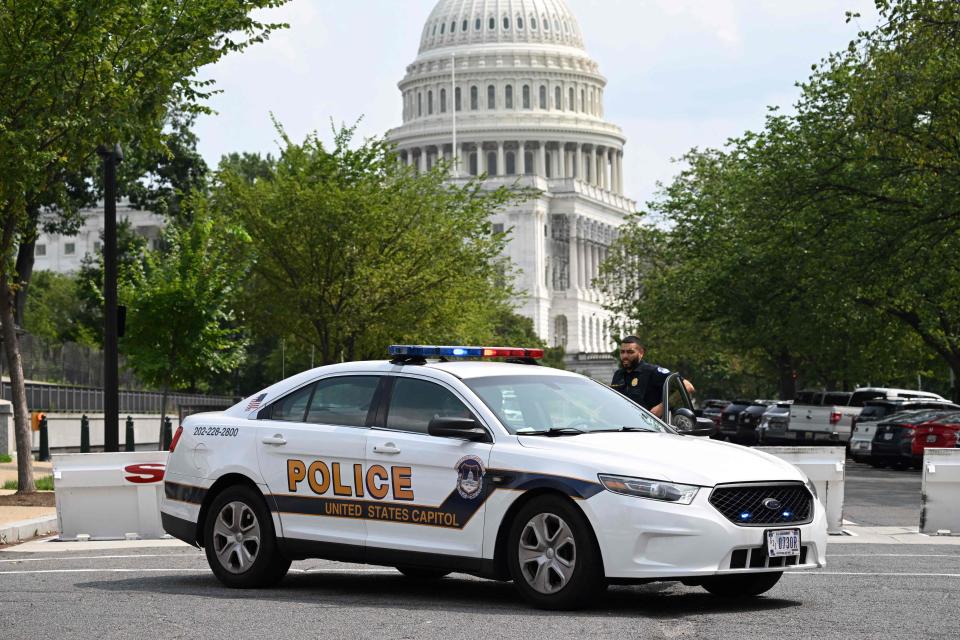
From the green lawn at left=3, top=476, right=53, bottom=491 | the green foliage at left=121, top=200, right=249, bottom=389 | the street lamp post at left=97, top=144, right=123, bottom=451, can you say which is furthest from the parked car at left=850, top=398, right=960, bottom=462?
the street lamp post at left=97, top=144, right=123, bottom=451

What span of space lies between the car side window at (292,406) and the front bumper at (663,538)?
8.92 ft

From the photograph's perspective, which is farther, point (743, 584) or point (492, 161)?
point (492, 161)

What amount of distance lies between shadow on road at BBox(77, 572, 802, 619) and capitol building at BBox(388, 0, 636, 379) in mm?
162286

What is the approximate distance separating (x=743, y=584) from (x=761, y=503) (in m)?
0.81

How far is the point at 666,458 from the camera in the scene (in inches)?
405

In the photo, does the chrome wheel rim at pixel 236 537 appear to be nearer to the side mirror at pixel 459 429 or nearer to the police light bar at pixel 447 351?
the police light bar at pixel 447 351

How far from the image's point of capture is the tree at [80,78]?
21703 millimetres

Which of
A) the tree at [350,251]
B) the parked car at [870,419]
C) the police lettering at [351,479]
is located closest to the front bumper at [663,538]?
the police lettering at [351,479]

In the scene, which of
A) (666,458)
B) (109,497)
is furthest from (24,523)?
(666,458)

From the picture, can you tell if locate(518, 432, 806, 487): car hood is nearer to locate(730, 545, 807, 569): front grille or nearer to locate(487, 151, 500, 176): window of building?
locate(730, 545, 807, 569): front grille

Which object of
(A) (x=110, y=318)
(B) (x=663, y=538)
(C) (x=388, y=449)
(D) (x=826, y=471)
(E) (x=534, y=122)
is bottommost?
(B) (x=663, y=538)

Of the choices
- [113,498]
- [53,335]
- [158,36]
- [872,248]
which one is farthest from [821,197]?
[53,335]

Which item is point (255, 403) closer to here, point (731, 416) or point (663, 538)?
point (663, 538)

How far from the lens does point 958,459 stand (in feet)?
59.3
